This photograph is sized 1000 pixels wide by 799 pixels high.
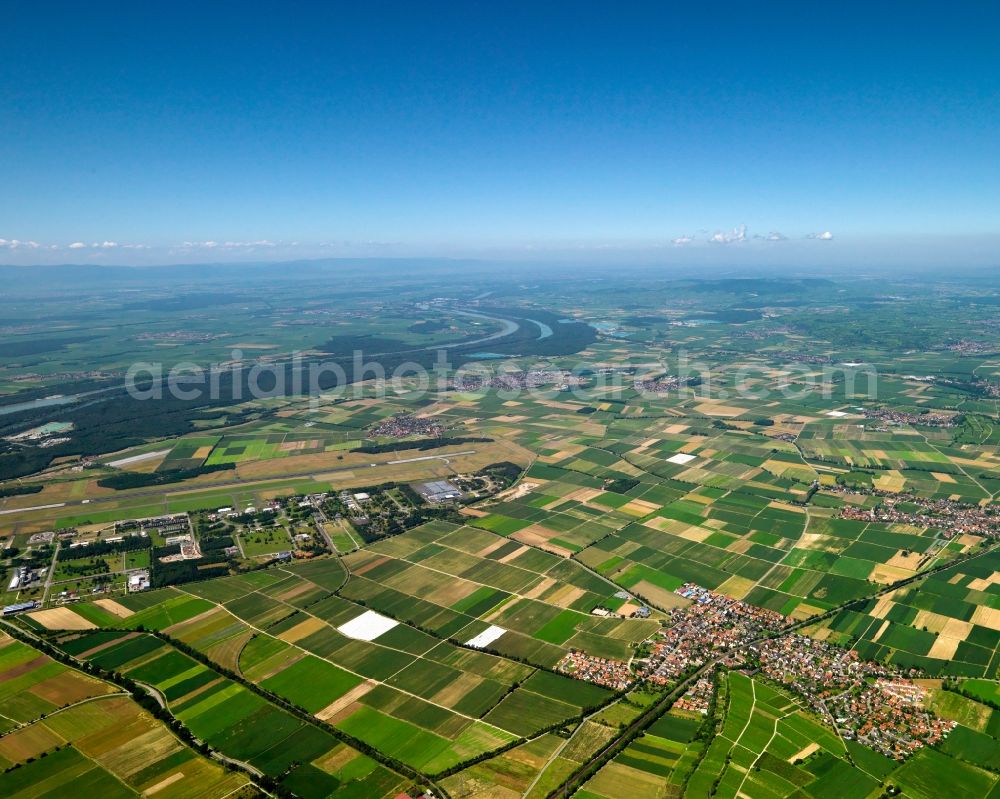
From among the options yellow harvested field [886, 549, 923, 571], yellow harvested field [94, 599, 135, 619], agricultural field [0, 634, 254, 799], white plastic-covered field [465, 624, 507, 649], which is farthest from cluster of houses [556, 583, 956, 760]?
yellow harvested field [94, 599, 135, 619]

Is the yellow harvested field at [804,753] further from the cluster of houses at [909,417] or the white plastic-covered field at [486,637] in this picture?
the cluster of houses at [909,417]

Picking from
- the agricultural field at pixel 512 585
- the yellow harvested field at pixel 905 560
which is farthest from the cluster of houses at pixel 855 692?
the yellow harvested field at pixel 905 560

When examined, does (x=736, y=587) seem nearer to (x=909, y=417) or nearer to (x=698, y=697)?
(x=698, y=697)

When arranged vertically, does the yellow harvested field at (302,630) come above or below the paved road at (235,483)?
below

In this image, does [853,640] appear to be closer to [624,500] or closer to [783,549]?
[783,549]

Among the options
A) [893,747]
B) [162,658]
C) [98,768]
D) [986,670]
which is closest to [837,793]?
[893,747]

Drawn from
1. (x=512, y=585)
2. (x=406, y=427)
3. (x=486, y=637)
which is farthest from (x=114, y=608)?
(x=406, y=427)

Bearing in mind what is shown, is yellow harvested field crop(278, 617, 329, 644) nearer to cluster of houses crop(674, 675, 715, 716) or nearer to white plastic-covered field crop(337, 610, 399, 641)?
white plastic-covered field crop(337, 610, 399, 641)
